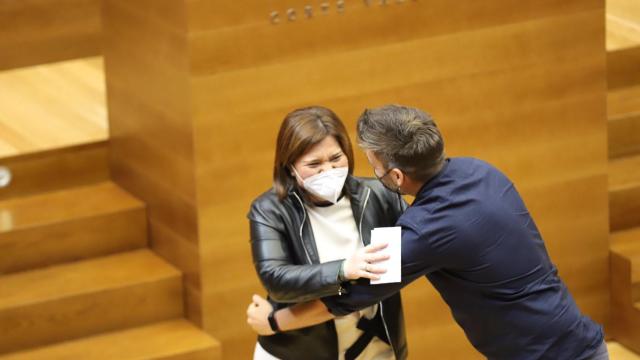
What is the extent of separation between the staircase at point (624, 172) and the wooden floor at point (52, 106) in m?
2.32

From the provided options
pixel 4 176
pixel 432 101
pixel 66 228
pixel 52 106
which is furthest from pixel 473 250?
pixel 52 106

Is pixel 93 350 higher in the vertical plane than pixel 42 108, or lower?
lower

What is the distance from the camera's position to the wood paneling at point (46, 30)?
6.21 m

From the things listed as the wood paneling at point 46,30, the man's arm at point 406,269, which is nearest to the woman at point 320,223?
the man's arm at point 406,269

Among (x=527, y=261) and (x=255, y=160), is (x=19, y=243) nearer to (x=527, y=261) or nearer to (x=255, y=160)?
(x=255, y=160)

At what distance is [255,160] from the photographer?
5.23 metres

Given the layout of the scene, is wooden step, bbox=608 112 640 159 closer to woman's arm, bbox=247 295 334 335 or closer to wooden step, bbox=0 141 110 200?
wooden step, bbox=0 141 110 200

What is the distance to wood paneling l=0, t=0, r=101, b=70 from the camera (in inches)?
245

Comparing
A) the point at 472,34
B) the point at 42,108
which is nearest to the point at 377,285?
the point at 472,34

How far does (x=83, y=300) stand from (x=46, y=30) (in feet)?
5.07

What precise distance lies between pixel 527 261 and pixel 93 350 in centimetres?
231

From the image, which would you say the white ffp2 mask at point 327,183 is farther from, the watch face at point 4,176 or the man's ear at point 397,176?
the watch face at point 4,176

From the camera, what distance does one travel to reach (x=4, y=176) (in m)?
5.75

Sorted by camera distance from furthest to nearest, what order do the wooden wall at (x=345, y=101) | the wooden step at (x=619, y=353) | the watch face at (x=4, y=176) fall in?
the wooden step at (x=619, y=353)
the watch face at (x=4, y=176)
the wooden wall at (x=345, y=101)
